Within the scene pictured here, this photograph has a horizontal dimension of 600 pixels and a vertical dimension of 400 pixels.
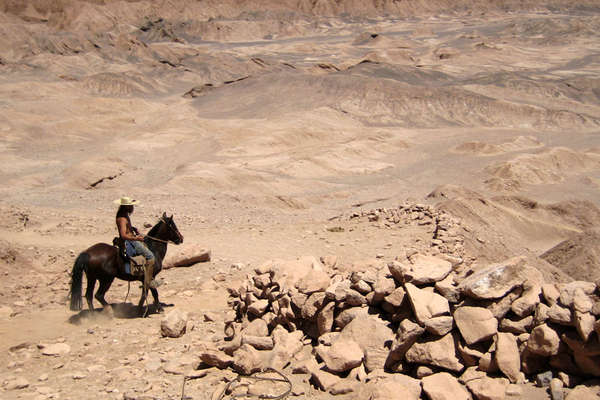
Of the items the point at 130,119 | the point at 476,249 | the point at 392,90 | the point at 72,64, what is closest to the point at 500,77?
the point at 392,90

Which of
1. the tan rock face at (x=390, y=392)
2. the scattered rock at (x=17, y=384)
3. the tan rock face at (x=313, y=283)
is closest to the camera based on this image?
the tan rock face at (x=390, y=392)

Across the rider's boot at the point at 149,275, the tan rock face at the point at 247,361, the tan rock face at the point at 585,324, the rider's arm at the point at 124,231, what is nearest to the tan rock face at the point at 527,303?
the tan rock face at the point at 585,324

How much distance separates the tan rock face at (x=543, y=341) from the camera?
155 inches

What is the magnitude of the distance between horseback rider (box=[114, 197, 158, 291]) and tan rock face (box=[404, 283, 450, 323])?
3.68m

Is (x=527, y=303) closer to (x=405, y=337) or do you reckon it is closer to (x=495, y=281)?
(x=495, y=281)

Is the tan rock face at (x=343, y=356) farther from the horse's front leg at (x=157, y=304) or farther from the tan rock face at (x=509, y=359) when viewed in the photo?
the horse's front leg at (x=157, y=304)

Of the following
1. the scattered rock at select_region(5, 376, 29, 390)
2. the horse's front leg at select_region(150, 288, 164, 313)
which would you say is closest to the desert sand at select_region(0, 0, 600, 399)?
the scattered rock at select_region(5, 376, 29, 390)

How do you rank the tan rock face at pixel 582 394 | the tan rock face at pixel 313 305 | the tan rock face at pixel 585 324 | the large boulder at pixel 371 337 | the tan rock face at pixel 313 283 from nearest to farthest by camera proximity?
the tan rock face at pixel 582 394
the tan rock face at pixel 585 324
the large boulder at pixel 371 337
the tan rock face at pixel 313 305
the tan rock face at pixel 313 283

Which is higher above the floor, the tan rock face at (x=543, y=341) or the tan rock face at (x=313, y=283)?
the tan rock face at (x=543, y=341)

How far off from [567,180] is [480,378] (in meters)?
24.2

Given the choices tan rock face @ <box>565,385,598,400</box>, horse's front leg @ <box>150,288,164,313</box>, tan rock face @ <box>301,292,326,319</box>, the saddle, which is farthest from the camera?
horse's front leg @ <box>150,288,164,313</box>

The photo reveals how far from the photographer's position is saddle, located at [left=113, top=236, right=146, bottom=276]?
21.9 ft

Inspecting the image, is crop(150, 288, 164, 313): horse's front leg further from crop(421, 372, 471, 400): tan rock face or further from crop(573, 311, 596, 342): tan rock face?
crop(573, 311, 596, 342): tan rock face

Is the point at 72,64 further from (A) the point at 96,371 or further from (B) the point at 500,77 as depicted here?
(A) the point at 96,371
